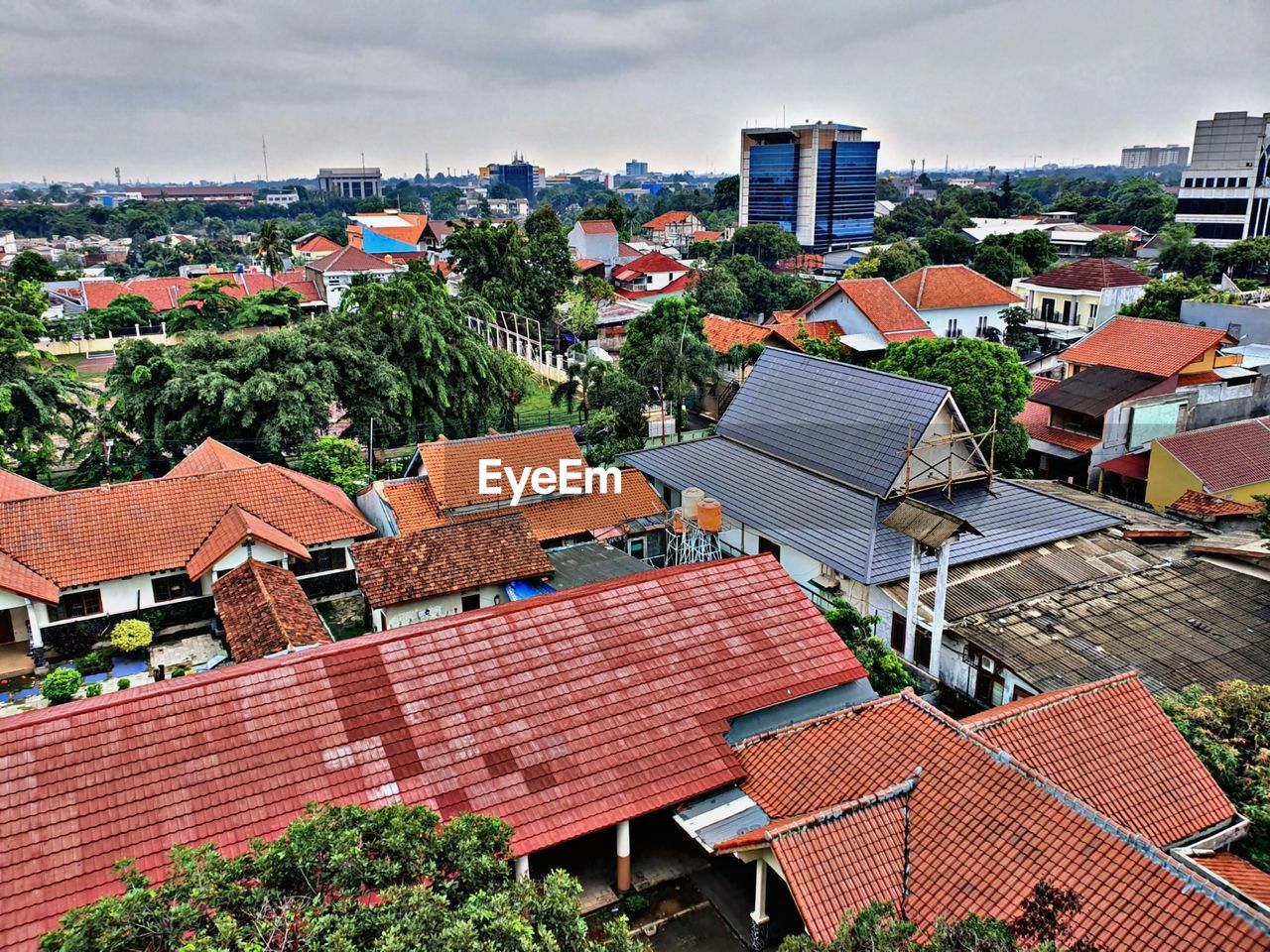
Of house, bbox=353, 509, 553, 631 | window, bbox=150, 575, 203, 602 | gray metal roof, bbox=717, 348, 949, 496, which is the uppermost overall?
gray metal roof, bbox=717, 348, 949, 496

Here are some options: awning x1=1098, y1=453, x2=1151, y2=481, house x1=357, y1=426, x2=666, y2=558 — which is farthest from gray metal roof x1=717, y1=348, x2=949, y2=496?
awning x1=1098, y1=453, x2=1151, y2=481

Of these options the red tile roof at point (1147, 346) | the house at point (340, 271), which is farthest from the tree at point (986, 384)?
the house at point (340, 271)

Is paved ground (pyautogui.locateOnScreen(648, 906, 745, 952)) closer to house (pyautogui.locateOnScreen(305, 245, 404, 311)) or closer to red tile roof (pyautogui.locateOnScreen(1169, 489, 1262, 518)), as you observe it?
red tile roof (pyautogui.locateOnScreen(1169, 489, 1262, 518))

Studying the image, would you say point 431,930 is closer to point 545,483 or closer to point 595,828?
point 595,828

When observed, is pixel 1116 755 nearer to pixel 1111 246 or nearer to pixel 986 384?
pixel 986 384

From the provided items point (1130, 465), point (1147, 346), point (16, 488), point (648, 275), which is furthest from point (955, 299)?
point (16, 488)

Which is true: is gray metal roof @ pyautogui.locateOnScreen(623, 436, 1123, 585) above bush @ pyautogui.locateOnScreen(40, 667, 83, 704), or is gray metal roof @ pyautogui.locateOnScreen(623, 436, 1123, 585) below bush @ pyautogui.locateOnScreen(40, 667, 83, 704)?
above

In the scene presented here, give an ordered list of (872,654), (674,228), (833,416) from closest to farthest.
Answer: (872,654)
(833,416)
(674,228)
